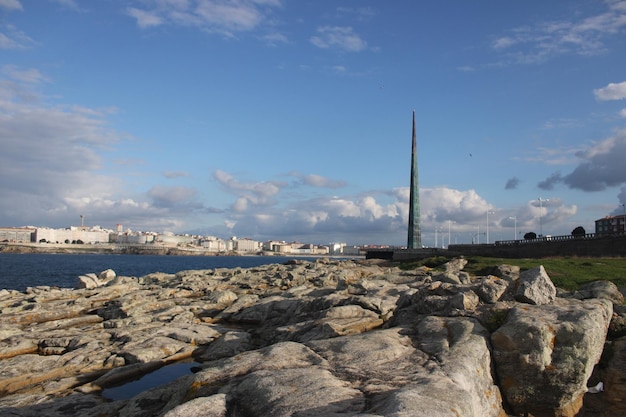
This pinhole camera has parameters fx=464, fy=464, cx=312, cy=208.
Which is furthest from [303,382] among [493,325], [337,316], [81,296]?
[81,296]

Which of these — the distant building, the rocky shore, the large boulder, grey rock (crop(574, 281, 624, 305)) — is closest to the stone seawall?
grey rock (crop(574, 281, 624, 305))

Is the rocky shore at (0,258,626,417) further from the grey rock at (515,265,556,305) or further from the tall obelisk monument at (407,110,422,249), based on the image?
the tall obelisk monument at (407,110,422,249)

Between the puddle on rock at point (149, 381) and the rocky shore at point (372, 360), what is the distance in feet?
1.35

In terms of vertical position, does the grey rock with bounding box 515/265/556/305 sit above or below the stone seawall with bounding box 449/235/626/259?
below

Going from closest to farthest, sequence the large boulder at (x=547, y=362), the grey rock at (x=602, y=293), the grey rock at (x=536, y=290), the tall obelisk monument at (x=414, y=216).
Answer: the large boulder at (x=547, y=362) → the grey rock at (x=536, y=290) → the grey rock at (x=602, y=293) → the tall obelisk monument at (x=414, y=216)

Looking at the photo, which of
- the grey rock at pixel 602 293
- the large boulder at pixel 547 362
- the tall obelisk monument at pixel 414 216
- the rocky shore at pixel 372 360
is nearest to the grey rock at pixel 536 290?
→ the rocky shore at pixel 372 360

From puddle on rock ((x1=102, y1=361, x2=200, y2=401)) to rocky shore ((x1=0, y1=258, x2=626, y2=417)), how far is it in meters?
0.41

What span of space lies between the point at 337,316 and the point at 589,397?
1008 cm

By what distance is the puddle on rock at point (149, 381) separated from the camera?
17.9 m

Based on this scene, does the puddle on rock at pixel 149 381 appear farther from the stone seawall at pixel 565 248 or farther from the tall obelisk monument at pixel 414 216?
→ the tall obelisk monument at pixel 414 216

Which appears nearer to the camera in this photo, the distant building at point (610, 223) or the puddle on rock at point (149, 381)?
the puddle on rock at point (149, 381)

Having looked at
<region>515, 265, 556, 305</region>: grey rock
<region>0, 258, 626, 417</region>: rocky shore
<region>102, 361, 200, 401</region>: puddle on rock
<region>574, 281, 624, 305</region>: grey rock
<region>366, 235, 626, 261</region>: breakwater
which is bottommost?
<region>102, 361, 200, 401</region>: puddle on rock

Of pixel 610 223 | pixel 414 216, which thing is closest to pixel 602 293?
pixel 414 216

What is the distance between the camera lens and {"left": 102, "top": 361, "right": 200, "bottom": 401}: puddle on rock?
1789 centimetres
